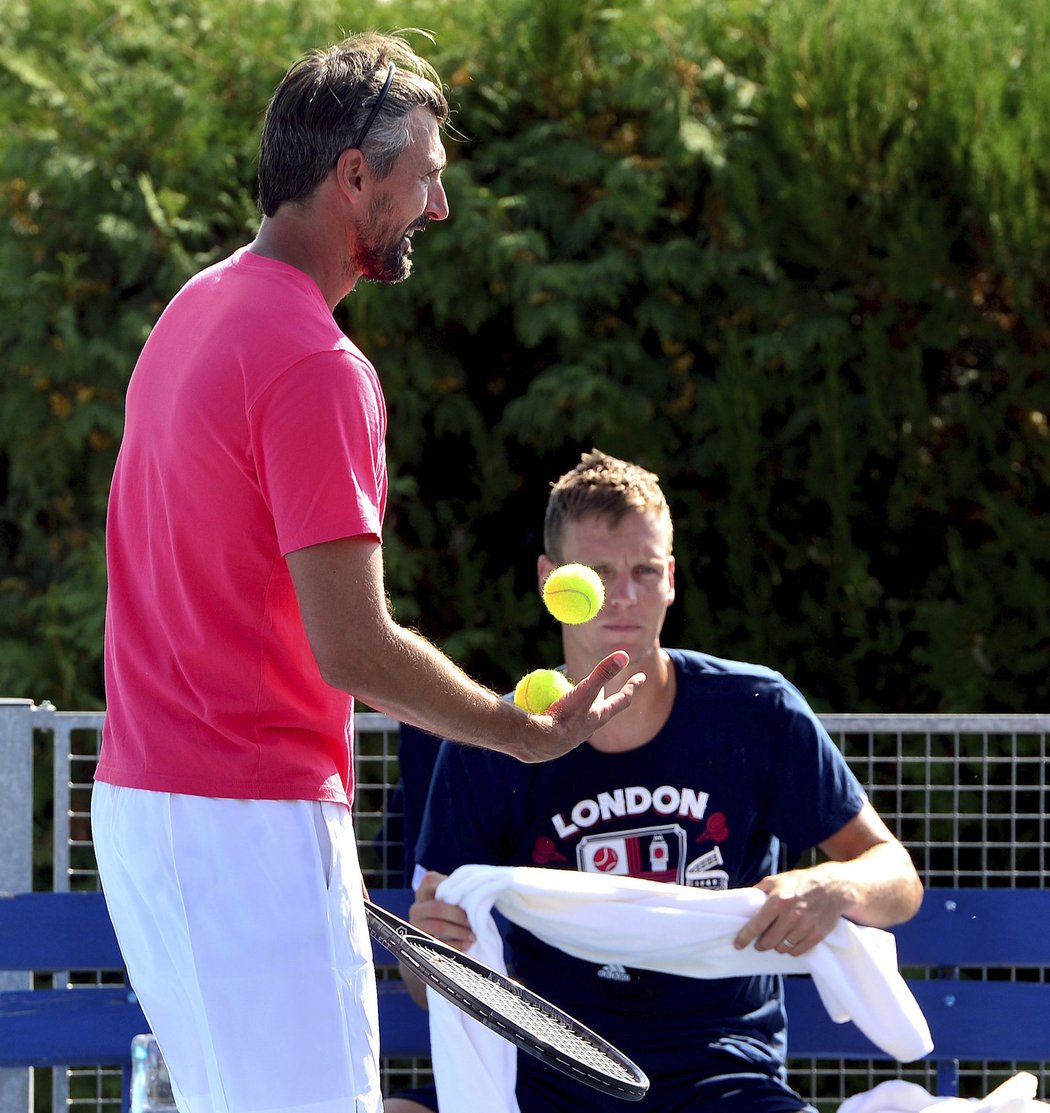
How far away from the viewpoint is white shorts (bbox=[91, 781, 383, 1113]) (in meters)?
1.88

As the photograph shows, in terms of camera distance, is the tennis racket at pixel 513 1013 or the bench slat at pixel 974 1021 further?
the bench slat at pixel 974 1021

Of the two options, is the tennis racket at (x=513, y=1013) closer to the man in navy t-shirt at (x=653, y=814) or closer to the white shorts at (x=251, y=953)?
the white shorts at (x=251, y=953)

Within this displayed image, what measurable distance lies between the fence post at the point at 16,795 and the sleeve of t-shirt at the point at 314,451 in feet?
5.45

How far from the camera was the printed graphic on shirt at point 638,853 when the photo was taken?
2.91m

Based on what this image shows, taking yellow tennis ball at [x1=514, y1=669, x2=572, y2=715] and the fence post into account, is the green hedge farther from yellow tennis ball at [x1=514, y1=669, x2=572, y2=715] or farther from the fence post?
yellow tennis ball at [x1=514, y1=669, x2=572, y2=715]

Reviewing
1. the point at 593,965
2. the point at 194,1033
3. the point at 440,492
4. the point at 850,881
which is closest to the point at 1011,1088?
the point at 850,881

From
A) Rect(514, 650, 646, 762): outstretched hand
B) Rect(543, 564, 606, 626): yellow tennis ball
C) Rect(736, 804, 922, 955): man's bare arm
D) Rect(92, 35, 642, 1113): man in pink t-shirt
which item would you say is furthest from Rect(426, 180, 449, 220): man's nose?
Rect(736, 804, 922, 955): man's bare arm

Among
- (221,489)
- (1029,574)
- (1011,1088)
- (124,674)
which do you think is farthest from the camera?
(1029,574)

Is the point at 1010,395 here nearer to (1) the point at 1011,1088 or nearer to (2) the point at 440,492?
(2) the point at 440,492

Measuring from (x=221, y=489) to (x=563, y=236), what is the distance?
2.79 metres

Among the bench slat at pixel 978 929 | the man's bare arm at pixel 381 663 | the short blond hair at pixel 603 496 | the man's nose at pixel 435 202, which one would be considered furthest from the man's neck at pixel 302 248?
the bench slat at pixel 978 929

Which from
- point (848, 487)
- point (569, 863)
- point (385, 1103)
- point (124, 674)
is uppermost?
point (848, 487)

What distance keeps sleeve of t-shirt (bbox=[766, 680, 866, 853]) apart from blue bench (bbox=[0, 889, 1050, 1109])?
0.52 meters

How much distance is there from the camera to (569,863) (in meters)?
2.94
